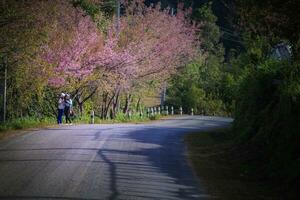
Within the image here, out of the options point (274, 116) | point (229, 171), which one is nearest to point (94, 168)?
point (229, 171)

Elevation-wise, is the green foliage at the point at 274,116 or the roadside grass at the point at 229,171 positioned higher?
the green foliage at the point at 274,116

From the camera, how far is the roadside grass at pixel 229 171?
1240 centimetres

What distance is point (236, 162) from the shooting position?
16.9 meters

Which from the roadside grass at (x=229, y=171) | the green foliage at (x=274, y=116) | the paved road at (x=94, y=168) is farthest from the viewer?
the green foliage at (x=274, y=116)

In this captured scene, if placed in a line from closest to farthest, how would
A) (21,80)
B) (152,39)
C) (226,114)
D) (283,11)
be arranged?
(283,11) < (21,80) < (152,39) < (226,114)

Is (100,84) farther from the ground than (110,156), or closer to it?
farther from the ground

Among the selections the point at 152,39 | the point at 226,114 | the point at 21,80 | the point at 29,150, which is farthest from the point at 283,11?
the point at 226,114

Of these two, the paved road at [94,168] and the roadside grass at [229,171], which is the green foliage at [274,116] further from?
the paved road at [94,168]

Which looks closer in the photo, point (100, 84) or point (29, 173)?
point (29, 173)

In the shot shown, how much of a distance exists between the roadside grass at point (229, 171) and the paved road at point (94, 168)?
0.41m

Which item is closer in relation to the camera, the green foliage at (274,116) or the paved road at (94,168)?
the paved road at (94,168)

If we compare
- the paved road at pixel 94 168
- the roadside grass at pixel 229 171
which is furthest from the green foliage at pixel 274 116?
the paved road at pixel 94 168

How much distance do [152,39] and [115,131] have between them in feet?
68.5

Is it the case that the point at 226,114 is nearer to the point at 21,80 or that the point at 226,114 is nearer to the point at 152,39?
the point at 152,39
